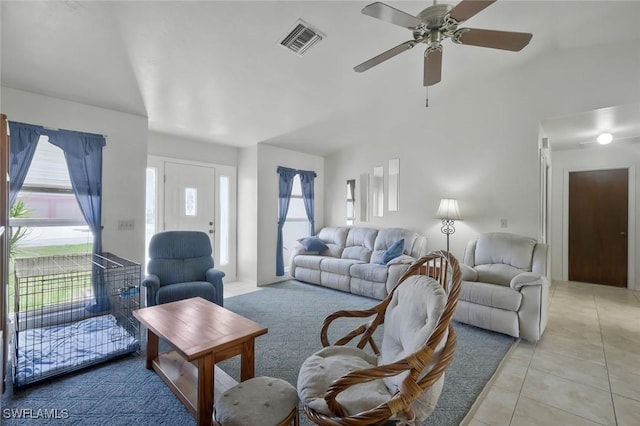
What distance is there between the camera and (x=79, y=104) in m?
3.18

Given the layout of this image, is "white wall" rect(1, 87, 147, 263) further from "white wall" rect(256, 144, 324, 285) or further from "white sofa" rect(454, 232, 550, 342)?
"white sofa" rect(454, 232, 550, 342)

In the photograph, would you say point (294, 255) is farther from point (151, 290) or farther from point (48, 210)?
point (48, 210)

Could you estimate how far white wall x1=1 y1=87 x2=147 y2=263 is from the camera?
3.04 m

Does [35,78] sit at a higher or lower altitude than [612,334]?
higher

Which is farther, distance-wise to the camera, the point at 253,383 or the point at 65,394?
the point at 65,394

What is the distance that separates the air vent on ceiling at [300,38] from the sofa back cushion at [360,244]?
126 inches

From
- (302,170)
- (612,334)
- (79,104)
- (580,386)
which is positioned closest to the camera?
(580,386)

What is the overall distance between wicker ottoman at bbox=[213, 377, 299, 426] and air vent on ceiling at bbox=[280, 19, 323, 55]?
2.68m

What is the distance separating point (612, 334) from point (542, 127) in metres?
2.66

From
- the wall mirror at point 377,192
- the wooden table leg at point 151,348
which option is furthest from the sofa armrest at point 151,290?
the wall mirror at point 377,192

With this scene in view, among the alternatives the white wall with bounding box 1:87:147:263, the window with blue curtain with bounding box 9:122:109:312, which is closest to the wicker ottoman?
the window with blue curtain with bounding box 9:122:109:312

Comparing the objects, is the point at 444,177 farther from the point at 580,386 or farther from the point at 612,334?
the point at 580,386

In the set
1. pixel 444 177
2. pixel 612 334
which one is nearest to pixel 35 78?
pixel 444 177

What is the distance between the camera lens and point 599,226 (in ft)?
16.1
